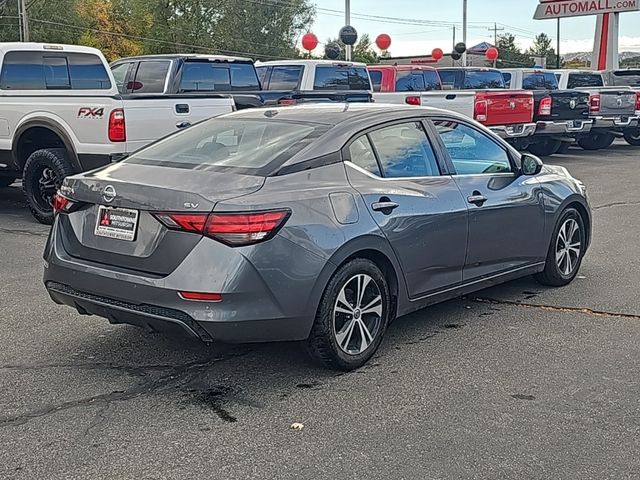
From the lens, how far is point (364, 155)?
5324mm

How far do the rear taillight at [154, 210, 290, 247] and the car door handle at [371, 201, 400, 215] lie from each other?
2.78 ft

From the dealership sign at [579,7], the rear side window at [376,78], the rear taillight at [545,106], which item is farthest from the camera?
the dealership sign at [579,7]

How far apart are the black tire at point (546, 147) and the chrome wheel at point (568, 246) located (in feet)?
43.4

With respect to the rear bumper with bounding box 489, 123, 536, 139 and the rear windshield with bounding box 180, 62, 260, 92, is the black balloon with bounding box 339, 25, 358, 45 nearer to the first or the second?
the rear bumper with bounding box 489, 123, 536, 139

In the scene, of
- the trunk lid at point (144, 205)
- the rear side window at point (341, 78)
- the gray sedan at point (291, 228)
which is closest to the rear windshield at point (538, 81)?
the rear side window at point (341, 78)

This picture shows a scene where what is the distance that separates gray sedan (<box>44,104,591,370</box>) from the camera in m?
4.50

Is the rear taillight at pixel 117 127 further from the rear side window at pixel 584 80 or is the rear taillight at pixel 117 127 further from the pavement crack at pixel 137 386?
the rear side window at pixel 584 80

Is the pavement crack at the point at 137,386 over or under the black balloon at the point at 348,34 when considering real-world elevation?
under

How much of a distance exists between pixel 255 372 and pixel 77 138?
5.39 m

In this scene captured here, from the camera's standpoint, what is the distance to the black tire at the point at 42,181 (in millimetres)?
9742

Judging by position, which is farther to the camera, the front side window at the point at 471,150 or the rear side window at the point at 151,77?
the rear side window at the point at 151,77

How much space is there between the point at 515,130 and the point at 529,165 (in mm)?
10690

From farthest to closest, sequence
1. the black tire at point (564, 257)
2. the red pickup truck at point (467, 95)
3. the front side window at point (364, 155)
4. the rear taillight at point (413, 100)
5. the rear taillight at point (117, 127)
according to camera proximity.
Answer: the red pickup truck at point (467, 95)
the rear taillight at point (413, 100)
the rear taillight at point (117, 127)
the black tire at point (564, 257)
the front side window at point (364, 155)

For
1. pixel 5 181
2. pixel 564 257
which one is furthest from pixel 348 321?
pixel 5 181
